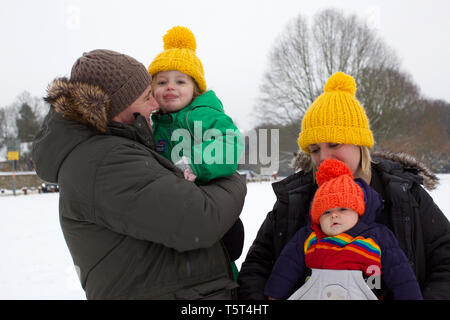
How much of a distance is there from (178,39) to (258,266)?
1.51 m

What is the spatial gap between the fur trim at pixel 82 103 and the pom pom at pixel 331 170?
105cm

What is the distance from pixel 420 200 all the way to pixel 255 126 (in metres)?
26.7

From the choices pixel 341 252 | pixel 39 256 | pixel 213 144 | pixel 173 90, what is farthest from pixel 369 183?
pixel 39 256

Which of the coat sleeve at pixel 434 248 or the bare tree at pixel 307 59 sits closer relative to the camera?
the coat sleeve at pixel 434 248

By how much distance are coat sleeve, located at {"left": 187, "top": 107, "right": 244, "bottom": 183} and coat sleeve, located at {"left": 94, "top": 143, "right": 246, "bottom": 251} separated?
303 millimetres

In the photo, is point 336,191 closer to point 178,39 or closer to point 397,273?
A: point 397,273

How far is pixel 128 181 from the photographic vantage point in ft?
4.34

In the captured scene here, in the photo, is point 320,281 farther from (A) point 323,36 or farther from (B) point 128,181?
(A) point 323,36

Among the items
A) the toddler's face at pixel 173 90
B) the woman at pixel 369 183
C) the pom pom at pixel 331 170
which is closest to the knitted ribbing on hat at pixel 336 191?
the pom pom at pixel 331 170

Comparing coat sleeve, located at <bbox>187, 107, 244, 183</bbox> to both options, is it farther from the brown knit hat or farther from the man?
the brown knit hat

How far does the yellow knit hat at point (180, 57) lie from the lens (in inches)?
86.6

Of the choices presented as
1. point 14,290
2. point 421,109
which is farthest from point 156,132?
point 421,109

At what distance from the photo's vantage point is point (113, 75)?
1.50m

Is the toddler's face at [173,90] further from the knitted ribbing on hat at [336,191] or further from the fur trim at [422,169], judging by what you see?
the fur trim at [422,169]
